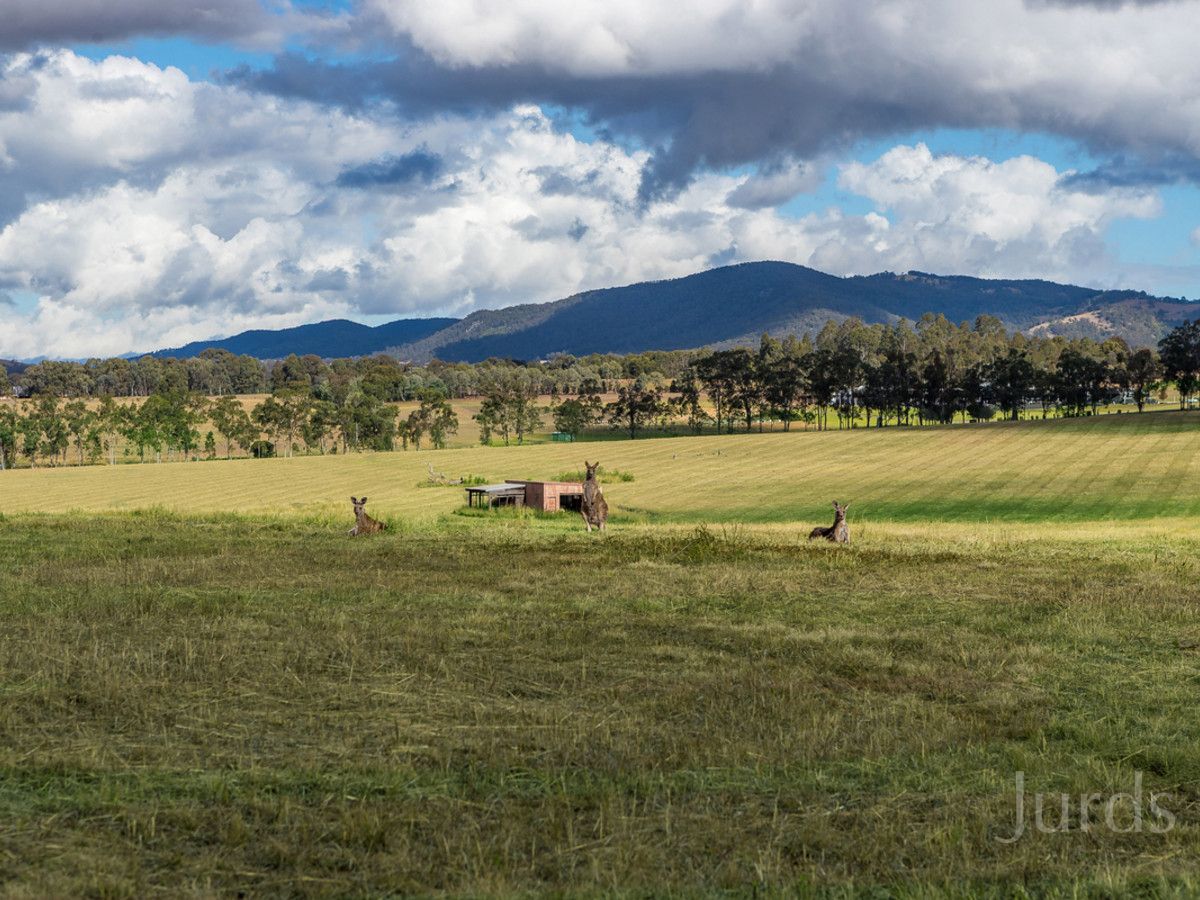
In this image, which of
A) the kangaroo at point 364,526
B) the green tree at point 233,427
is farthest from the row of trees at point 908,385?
the kangaroo at point 364,526

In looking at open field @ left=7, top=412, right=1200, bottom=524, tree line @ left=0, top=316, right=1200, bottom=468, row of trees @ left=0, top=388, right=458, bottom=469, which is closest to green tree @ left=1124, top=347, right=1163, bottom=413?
tree line @ left=0, top=316, right=1200, bottom=468

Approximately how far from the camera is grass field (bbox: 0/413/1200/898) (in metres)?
7.62

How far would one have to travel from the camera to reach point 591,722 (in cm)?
1106

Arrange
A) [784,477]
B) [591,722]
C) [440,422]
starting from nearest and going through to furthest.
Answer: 1. [591,722]
2. [784,477]
3. [440,422]

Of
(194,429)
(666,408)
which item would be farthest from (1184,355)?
(194,429)

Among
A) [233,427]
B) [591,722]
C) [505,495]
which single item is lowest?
[505,495]

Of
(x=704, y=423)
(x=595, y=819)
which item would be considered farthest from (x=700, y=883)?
(x=704, y=423)

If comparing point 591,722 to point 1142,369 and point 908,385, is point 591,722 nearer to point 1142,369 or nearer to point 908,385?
point 908,385

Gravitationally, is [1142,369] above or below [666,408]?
above

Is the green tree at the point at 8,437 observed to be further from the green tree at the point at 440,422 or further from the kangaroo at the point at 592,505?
the kangaroo at the point at 592,505

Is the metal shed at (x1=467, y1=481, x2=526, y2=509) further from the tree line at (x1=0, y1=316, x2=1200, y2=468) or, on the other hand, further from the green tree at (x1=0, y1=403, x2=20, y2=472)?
the green tree at (x1=0, y1=403, x2=20, y2=472)

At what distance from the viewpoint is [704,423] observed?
553ft

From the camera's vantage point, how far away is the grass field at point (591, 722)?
762 centimetres

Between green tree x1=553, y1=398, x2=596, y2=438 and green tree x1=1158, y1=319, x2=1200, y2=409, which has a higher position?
green tree x1=1158, y1=319, x2=1200, y2=409
